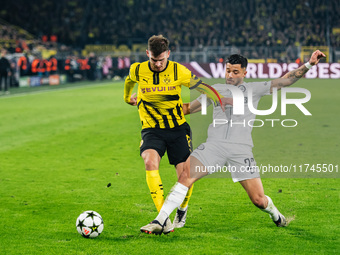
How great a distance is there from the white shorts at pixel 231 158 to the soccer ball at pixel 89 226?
1.11 m

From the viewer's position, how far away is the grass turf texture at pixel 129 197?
5148 mm

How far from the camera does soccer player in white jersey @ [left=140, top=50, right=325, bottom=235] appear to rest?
206 inches

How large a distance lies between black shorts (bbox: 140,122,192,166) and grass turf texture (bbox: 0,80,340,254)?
28.8 inches

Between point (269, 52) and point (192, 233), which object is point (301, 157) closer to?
point (192, 233)

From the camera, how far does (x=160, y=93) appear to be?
566cm

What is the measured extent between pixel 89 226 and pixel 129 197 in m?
1.88

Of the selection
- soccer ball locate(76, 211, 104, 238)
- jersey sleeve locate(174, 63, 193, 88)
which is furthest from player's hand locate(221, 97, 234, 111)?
soccer ball locate(76, 211, 104, 238)

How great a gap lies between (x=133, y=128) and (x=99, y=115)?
3.09 metres

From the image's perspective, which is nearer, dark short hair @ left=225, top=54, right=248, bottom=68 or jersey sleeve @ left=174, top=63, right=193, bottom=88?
dark short hair @ left=225, top=54, right=248, bottom=68

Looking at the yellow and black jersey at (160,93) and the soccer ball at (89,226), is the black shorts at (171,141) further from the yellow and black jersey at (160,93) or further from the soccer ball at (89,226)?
the soccer ball at (89,226)

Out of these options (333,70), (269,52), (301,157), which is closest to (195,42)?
(269,52)

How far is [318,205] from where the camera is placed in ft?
21.8

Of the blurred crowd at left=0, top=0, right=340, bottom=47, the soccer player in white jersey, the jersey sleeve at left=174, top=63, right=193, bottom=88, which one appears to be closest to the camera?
the soccer player in white jersey

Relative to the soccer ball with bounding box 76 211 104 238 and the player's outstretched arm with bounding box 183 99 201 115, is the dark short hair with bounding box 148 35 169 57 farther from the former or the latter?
the soccer ball with bounding box 76 211 104 238
